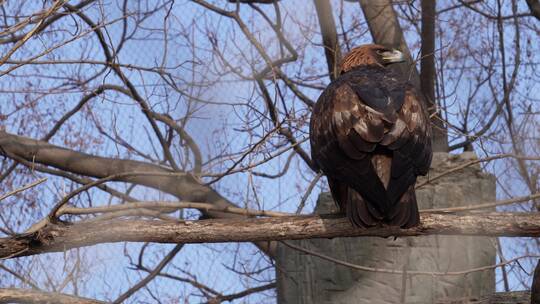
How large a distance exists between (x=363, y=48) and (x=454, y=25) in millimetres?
2655

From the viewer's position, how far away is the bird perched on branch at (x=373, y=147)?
460 centimetres

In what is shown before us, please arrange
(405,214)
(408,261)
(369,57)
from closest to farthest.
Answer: (405,214)
(369,57)
(408,261)

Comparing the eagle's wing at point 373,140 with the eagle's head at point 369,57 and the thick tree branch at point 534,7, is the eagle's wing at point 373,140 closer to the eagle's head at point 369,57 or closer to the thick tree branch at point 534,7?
the eagle's head at point 369,57

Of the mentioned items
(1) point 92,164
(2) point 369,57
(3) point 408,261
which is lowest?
(3) point 408,261

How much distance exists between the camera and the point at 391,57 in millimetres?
6363

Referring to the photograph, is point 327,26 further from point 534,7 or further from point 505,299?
point 505,299

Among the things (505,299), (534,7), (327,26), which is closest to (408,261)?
(327,26)

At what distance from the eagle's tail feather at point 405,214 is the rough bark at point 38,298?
146cm

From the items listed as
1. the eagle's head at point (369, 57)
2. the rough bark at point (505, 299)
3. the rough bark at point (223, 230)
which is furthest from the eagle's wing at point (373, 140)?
the eagle's head at point (369, 57)

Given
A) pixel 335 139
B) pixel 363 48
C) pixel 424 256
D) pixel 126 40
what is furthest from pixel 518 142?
pixel 126 40

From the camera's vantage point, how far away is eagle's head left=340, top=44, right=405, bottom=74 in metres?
6.24

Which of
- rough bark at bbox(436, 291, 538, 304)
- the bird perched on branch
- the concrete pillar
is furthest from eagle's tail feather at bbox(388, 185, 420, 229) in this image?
the concrete pillar

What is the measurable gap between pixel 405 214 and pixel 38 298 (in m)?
1.80

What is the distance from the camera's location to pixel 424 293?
725 cm
